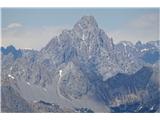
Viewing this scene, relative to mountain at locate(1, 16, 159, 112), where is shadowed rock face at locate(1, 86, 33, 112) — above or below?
below

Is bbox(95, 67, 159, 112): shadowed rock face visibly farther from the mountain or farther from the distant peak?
the distant peak

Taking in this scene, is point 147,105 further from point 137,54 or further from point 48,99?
point 48,99

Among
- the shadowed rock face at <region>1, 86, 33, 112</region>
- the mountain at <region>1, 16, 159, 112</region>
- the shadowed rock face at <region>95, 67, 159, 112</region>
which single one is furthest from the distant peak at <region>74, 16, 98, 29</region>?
the shadowed rock face at <region>1, 86, 33, 112</region>

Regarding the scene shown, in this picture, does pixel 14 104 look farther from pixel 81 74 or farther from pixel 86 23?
pixel 86 23

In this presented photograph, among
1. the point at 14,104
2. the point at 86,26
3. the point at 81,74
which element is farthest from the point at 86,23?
the point at 14,104

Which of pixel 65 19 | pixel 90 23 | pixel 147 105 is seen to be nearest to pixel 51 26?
pixel 65 19

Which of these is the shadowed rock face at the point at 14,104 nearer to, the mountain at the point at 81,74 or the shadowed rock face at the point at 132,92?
the mountain at the point at 81,74
